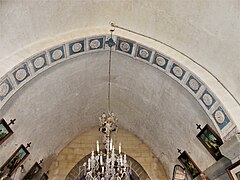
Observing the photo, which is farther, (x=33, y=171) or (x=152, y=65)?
(x=33, y=171)

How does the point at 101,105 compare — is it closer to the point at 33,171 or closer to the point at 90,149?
the point at 90,149

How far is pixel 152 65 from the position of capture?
5176 mm

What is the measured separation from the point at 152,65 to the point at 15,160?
306 centimetres

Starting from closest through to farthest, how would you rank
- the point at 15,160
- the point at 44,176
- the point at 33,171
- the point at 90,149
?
1. the point at 15,160
2. the point at 33,171
3. the point at 44,176
4. the point at 90,149

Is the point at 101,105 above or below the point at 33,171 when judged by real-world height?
above

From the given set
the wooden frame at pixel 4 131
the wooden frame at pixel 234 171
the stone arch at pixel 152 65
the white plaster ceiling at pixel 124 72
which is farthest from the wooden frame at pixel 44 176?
the wooden frame at pixel 234 171

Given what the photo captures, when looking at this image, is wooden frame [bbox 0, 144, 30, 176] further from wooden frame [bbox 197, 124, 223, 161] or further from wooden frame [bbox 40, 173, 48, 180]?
wooden frame [bbox 197, 124, 223, 161]

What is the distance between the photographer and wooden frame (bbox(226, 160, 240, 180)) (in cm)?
439

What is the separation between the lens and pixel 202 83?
4664 mm

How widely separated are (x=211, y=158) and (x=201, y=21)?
2.44 m

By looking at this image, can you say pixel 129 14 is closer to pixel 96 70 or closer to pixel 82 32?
pixel 82 32

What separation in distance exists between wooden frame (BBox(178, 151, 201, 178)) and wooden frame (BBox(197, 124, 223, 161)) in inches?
36.5

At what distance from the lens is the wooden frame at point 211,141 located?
16.2 ft

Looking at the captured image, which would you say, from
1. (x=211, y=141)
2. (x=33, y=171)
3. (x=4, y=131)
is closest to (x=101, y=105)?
(x=33, y=171)
